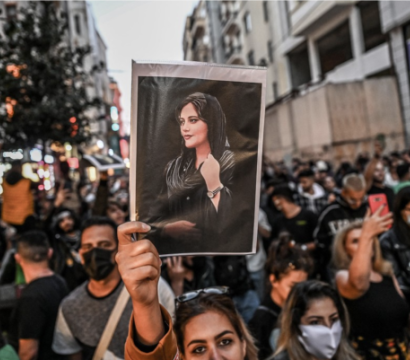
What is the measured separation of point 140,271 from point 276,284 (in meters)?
2.15

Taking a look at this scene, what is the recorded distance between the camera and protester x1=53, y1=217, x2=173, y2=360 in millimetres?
2865

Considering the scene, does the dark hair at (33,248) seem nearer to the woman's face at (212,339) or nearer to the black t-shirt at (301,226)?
the woman's face at (212,339)

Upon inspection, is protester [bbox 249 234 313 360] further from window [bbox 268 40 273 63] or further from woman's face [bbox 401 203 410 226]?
window [bbox 268 40 273 63]

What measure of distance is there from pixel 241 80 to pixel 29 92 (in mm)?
10633

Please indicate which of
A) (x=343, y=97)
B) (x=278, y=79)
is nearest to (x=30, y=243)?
(x=343, y=97)

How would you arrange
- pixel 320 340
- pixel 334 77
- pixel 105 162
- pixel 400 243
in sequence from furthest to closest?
pixel 334 77 < pixel 105 162 < pixel 400 243 < pixel 320 340

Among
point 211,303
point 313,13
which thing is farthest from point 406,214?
point 313,13

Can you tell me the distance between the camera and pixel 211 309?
2.40m

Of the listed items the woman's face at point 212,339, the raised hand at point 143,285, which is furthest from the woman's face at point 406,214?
the raised hand at point 143,285

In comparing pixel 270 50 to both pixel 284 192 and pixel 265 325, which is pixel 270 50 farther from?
pixel 265 325

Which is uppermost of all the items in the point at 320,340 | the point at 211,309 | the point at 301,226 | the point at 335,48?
the point at 335,48

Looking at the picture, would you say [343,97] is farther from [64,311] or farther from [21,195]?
[64,311]

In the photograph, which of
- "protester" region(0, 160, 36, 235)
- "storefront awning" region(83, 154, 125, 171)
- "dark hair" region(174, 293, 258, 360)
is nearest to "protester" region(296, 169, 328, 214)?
"storefront awning" region(83, 154, 125, 171)

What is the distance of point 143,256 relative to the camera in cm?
147
